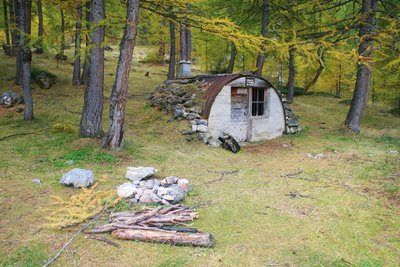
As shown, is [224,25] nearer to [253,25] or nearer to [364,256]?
[364,256]

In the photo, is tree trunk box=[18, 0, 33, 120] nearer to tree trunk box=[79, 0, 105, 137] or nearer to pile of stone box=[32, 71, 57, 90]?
tree trunk box=[79, 0, 105, 137]

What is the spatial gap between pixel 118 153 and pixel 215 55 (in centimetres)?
2188

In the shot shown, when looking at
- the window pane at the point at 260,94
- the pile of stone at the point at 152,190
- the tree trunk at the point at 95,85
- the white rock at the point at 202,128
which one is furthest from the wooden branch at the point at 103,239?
the window pane at the point at 260,94

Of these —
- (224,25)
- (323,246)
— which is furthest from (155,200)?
(224,25)

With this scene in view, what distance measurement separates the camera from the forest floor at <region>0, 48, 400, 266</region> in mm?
3896

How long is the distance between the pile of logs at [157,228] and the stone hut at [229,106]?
6.08 meters

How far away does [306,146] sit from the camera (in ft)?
36.8

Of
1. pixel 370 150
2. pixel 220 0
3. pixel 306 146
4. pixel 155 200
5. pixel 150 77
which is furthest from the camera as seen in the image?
pixel 150 77

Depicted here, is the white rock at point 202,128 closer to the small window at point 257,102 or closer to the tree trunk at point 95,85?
the small window at point 257,102

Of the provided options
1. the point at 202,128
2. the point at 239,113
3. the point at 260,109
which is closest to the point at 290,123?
the point at 260,109

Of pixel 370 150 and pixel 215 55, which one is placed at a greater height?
pixel 215 55

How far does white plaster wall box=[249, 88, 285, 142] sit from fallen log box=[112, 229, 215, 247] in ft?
28.2

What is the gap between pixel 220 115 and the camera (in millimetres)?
11445

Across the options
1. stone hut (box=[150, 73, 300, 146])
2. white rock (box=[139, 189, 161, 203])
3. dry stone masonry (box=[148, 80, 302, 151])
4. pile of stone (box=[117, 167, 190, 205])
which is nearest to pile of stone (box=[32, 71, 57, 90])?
dry stone masonry (box=[148, 80, 302, 151])
